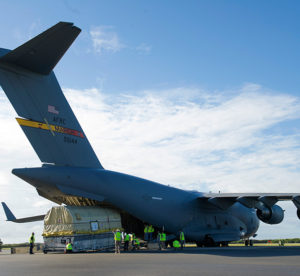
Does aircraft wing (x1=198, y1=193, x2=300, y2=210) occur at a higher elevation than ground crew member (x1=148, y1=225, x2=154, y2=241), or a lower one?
higher

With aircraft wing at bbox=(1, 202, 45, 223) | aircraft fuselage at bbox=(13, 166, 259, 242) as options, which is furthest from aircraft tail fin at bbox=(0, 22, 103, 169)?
aircraft wing at bbox=(1, 202, 45, 223)

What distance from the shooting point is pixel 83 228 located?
1427 cm

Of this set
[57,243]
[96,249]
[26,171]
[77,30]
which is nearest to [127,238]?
[96,249]

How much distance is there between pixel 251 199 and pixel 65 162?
7.94 metres

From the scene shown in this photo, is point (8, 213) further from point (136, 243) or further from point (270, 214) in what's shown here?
point (270, 214)

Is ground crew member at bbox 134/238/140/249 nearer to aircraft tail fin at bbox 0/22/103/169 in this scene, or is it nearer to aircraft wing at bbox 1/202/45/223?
aircraft tail fin at bbox 0/22/103/169

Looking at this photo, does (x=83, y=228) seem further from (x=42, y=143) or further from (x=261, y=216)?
(x=261, y=216)

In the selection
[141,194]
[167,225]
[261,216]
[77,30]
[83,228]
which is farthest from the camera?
[261,216]

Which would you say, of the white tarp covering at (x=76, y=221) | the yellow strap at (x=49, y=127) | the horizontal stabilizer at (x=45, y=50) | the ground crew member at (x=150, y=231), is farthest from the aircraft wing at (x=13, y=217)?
the horizontal stabilizer at (x=45, y=50)

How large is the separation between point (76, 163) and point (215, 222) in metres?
8.21

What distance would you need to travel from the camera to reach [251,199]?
16.8m

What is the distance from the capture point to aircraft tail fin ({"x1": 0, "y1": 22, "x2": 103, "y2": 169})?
41.3 feet

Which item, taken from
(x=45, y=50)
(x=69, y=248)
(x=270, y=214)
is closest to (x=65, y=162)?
(x=69, y=248)

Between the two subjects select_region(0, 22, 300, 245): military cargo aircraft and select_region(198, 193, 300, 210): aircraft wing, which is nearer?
select_region(0, 22, 300, 245): military cargo aircraft
